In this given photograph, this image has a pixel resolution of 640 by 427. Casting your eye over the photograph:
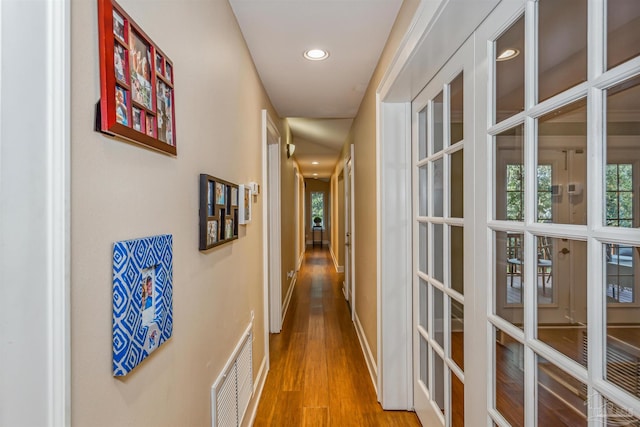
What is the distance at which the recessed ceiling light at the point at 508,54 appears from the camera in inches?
40.4

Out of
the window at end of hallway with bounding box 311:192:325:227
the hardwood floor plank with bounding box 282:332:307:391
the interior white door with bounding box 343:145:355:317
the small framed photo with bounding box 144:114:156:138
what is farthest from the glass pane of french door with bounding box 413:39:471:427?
the window at end of hallway with bounding box 311:192:325:227

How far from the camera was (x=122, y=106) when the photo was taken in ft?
2.30

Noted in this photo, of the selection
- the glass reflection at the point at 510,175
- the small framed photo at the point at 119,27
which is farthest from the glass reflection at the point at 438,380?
the small framed photo at the point at 119,27

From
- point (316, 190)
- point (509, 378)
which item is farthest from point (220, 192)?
point (316, 190)

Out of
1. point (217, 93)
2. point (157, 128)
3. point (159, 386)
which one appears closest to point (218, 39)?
point (217, 93)

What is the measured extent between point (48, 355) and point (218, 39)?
1361mm

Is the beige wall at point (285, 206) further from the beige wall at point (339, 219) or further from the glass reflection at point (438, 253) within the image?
the glass reflection at point (438, 253)

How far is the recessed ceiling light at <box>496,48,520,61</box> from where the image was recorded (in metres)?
1.03

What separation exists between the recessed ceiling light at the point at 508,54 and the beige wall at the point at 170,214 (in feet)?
3.41

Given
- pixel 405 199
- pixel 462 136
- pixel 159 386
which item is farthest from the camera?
pixel 405 199

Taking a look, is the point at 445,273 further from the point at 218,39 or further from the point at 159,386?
the point at 218,39

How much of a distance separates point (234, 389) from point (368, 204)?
174cm

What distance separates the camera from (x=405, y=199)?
218cm

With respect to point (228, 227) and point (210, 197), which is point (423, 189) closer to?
point (228, 227)
